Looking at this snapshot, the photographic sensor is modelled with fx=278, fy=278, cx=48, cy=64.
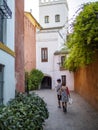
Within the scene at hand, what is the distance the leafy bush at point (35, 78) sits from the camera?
108 ft

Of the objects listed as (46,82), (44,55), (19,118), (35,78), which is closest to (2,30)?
(19,118)

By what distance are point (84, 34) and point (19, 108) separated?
18.0 feet

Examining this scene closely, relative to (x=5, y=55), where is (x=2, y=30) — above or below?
above

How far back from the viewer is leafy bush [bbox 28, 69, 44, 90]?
32.9 metres

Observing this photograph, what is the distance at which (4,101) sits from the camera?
8203 millimetres

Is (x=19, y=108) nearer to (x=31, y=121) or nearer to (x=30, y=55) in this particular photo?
(x=31, y=121)

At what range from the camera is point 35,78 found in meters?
33.6

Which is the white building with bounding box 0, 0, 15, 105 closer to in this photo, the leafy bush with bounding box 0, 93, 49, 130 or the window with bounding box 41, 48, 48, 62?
the leafy bush with bounding box 0, 93, 49, 130

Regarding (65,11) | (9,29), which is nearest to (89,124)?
(9,29)

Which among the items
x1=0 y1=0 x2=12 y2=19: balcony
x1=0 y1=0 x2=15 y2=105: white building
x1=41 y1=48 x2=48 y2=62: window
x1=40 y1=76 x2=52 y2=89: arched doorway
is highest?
x1=41 y1=48 x2=48 y2=62: window

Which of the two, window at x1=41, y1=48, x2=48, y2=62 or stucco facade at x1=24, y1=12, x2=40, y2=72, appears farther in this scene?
window at x1=41, y1=48, x2=48, y2=62

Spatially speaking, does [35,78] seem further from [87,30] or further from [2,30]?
[2,30]

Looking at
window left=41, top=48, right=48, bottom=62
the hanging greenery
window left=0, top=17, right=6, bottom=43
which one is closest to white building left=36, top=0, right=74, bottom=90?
window left=41, top=48, right=48, bottom=62

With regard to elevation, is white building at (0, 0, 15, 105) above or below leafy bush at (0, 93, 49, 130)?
above
